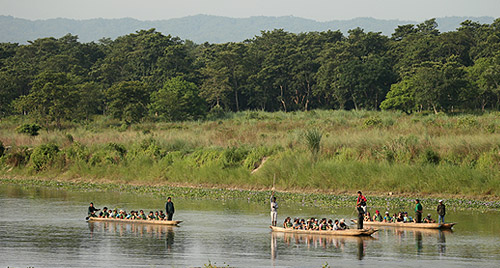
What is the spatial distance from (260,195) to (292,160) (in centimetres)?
394

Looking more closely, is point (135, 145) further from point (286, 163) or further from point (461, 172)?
→ point (461, 172)

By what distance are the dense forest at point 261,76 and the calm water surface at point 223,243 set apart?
51.3 meters

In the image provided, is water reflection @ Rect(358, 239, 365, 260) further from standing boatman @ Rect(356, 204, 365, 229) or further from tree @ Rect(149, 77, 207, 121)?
tree @ Rect(149, 77, 207, 121)

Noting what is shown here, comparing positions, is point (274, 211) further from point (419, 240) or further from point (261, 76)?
point (261, 76)

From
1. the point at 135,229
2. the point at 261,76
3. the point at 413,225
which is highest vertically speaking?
the point at 261,76

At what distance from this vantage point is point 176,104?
3334 inches

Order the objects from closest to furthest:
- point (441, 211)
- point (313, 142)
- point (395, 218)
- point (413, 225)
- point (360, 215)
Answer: point (360, 215), point (441, 211), point (413, 225), point (395, 218), point (313, 142)

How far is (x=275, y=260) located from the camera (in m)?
21.2

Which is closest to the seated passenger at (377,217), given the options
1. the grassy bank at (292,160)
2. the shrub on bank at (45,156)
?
the grassy bank at (292,160)

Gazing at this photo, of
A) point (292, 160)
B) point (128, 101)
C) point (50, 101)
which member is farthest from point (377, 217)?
point (50, 101)

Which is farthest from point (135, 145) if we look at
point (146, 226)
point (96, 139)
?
point (146, 226)

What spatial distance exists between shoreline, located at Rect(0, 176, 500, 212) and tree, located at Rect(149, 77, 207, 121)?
1371 inches

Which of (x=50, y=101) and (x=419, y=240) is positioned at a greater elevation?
(x=50, y=101)

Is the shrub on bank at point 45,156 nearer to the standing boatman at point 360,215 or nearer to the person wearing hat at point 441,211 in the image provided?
the standing boatman at point 360,215
